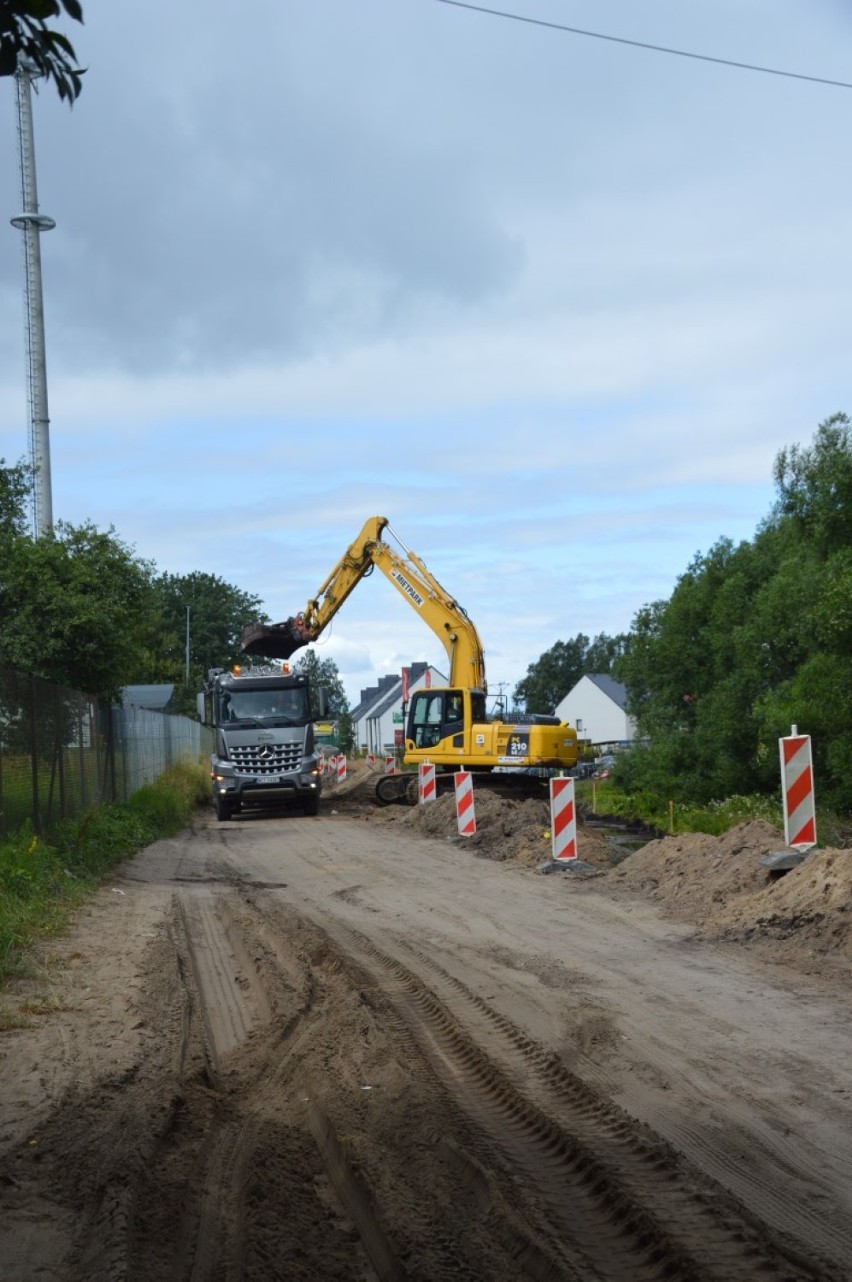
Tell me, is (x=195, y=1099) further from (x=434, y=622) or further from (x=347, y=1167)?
(x=434, y=622)

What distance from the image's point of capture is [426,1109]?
6.19 m

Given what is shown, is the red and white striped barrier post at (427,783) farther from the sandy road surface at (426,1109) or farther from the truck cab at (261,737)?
the sandy road surface at (426,1109)

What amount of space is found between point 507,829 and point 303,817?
1113 centimetres

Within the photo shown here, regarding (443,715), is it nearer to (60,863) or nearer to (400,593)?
(400,593)

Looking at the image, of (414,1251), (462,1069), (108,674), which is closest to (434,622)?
(108,674)

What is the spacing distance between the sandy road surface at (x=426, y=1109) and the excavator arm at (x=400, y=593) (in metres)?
18.5

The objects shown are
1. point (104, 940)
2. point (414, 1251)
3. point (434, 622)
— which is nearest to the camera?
point (414, 1251)

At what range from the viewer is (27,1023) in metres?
8.19

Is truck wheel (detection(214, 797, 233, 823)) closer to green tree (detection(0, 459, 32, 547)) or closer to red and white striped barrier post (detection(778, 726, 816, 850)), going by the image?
green tree (detection(0, 459, 32, 547))

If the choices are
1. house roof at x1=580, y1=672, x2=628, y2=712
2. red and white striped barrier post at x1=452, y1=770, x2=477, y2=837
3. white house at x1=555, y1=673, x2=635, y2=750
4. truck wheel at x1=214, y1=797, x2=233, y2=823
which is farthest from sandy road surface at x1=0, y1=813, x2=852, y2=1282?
house roof at x1=580, y1=672, x2=628, y2=712

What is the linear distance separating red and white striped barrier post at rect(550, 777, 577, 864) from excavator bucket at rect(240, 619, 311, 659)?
1422 cm

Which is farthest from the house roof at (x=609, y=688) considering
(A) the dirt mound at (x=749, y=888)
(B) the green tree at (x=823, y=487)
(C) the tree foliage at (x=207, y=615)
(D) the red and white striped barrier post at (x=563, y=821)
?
(A) the dirt mound at (x=749, y=888)

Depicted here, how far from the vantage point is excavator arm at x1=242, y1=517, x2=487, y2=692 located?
30234mm

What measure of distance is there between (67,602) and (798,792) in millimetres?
13737
